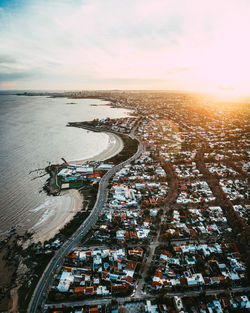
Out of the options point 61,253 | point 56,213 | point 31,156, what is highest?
point 31,156

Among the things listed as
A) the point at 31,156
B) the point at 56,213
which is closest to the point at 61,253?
the point at 56,213

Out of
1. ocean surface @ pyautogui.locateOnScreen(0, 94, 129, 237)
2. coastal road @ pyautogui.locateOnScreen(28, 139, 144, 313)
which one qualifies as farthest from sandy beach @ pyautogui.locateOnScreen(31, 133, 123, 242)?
coastal road @ pyautogui.locateOnScreen(28, 139, 144, 313)

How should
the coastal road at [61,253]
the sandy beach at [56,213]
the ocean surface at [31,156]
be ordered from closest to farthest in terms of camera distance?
the coastal road at [61,253]
the sandy beach at [56,213]
the ocean surface at [31,156]

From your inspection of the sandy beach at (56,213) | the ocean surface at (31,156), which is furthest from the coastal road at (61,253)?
the ocean surface at (31,156)

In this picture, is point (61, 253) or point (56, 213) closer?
point (61, 253)

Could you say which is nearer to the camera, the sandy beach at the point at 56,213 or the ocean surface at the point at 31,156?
the sandy beach at the point at 56,213

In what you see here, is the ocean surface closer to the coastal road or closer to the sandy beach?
the sandy beach

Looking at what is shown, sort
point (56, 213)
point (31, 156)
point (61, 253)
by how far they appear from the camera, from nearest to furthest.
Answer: point (61, 253)
point (56, 213)
point (31, 156)

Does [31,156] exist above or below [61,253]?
above

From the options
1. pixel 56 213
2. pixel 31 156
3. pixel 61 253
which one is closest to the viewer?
pixel 61 253

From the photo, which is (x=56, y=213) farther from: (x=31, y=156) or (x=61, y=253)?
(x=31, y=156)

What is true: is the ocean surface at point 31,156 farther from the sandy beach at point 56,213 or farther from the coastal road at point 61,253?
the coastal road at point 61,253
